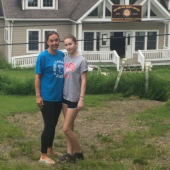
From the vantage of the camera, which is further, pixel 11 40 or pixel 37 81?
pixel 11 40

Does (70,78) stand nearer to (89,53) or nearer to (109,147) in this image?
(109,147)

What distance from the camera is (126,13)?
27938 millimetres

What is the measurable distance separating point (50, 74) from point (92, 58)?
21229 mm

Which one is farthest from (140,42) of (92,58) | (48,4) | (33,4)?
(33,4)

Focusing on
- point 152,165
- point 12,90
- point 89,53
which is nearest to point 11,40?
point 89,53

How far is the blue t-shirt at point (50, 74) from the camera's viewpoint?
6.37 metres

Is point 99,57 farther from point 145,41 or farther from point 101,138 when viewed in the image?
point 101,138

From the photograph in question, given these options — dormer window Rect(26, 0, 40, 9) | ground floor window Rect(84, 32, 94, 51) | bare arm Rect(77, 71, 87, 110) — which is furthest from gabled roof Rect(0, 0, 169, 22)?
bare arm Rect(77, 71, 87, 110)

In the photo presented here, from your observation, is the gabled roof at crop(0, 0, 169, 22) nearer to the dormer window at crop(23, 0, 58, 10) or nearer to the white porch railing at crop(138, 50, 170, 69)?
the dormer window at crop(23, 0, 58, 10)

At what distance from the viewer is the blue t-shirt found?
637 centimetres

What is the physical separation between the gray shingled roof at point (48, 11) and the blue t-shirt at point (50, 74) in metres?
21.3

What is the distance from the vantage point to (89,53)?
27.4m

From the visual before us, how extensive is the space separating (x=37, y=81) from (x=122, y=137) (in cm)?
265

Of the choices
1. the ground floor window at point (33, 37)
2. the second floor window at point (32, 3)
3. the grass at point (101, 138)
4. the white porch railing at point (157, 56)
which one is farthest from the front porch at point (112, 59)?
the grass at point (101, 138)
